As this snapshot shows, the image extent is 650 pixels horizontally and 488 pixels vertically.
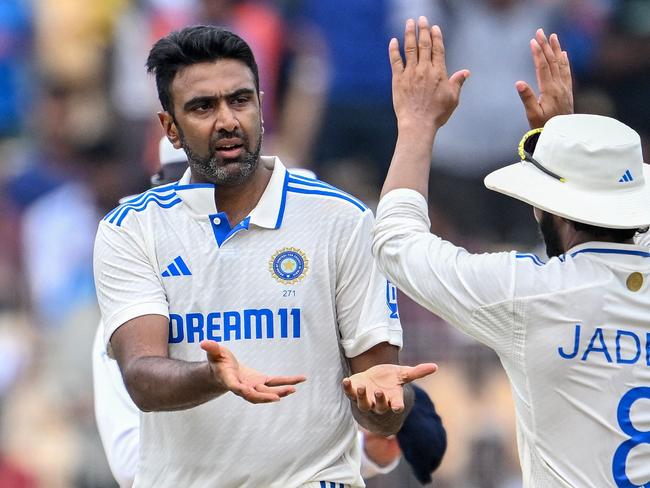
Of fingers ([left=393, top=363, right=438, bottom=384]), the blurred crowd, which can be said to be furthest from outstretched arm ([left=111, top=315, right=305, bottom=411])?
the blurred crowd

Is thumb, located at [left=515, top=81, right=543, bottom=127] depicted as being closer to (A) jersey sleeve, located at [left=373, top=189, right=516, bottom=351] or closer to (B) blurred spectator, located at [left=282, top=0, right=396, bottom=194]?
(A) jersey sleeve, located at [left=373, top=189, right=516, bottom=351]

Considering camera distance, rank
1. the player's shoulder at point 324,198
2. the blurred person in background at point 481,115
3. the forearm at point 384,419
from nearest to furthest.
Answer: the forearm at point 384,419 → the player's shoulder at point 324,198 → the blurred person in background at point 481,115

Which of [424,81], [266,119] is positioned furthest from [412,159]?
[266,119]

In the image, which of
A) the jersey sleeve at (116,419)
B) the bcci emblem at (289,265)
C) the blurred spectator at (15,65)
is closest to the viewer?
the bcci emblem at (289,265)

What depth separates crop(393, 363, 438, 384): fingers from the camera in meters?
4.42

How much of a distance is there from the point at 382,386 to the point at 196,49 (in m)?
1.36

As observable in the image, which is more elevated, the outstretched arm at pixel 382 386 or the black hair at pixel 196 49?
the black hair at pixel 196 49

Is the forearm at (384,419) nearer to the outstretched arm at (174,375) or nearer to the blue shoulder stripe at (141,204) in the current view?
the outstretched arm at (174,375)

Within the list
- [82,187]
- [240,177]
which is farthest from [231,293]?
[82,187]

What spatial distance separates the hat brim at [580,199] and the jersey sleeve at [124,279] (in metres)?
1.13

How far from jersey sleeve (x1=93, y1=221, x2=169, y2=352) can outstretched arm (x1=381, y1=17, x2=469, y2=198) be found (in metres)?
0.83

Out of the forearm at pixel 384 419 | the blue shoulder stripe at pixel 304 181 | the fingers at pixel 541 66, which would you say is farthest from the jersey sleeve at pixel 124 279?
the fingers at pixel 541 66

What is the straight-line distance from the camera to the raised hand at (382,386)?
14.7 feet

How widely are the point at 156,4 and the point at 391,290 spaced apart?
21.3ft
